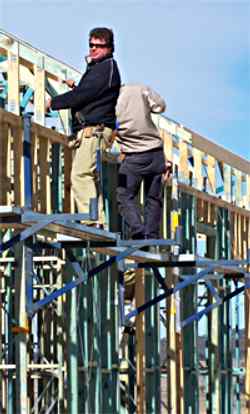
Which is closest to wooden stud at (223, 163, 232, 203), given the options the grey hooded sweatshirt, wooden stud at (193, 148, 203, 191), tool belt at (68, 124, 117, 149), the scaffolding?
the scaffolding

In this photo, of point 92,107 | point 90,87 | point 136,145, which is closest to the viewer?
point 90,87

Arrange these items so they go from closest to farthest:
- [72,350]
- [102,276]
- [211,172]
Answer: [72,350]
[102,276]
[211,172]

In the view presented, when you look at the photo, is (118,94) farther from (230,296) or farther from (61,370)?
(230,296)

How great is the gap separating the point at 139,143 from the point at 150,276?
13.4ft

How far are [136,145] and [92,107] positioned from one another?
1.03 meters

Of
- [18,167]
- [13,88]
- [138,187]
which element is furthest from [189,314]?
[13,88]

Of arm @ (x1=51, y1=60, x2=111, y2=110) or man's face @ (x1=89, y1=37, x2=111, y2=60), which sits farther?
arm @ (x1=51, y1=60, x2=111, y2=110)

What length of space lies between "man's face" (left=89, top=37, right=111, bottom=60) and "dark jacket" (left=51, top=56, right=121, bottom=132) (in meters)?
0.06

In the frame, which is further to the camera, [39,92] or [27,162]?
[39,92]

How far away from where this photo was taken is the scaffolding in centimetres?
1338

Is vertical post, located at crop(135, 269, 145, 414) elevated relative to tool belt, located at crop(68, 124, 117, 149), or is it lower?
lower

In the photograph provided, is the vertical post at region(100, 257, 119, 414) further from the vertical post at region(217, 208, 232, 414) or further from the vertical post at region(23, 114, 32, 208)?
the vertical post at region(217, 208, 232, 414)

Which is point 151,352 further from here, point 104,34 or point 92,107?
point 104,34

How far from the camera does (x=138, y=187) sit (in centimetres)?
1414
